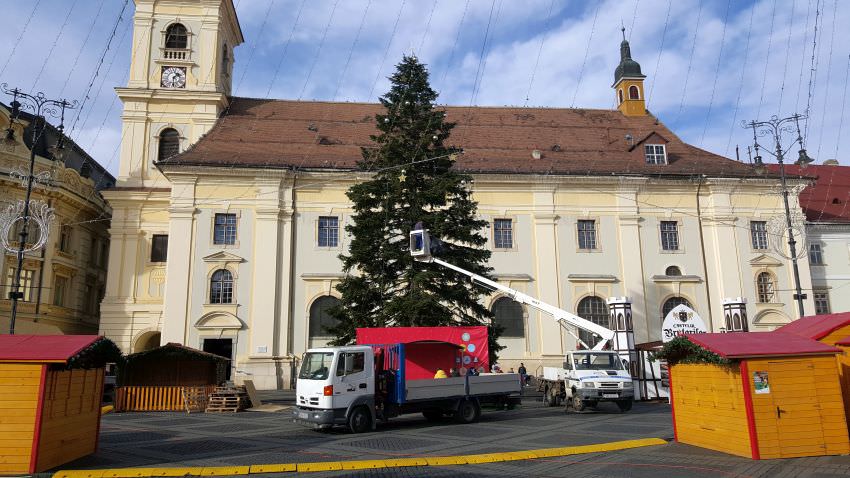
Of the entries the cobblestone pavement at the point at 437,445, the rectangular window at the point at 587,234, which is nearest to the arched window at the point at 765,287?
the rectangular window at the point at 587,234

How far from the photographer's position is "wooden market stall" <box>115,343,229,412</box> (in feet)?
72.4

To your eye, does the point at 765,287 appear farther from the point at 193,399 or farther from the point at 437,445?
the point at 193,399

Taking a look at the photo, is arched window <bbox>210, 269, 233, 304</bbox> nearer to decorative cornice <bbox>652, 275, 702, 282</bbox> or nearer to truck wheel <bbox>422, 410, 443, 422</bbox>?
truck wheel <bbox>422, 410, 443, 422</bbox>

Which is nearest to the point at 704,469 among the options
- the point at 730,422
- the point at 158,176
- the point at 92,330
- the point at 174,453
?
the point at 730,422

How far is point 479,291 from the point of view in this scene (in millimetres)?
24531

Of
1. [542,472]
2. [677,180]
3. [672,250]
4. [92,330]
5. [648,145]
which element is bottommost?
[542,472]

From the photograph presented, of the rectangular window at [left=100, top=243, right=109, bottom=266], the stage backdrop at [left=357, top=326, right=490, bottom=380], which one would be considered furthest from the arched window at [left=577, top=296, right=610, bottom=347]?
the rectangular window at [left=100, top=243, right=109, bottom=266]

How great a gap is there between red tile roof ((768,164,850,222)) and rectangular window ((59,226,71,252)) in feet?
142

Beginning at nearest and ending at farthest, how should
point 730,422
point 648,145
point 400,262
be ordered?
point 730,422 → point 400,262 → point 648,145

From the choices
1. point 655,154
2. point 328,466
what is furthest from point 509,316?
point 328,466

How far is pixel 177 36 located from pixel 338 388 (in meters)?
30.2

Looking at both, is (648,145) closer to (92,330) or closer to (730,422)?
(730,422)

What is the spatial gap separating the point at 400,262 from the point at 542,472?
14.5 metres

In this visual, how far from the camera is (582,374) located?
20281mm
